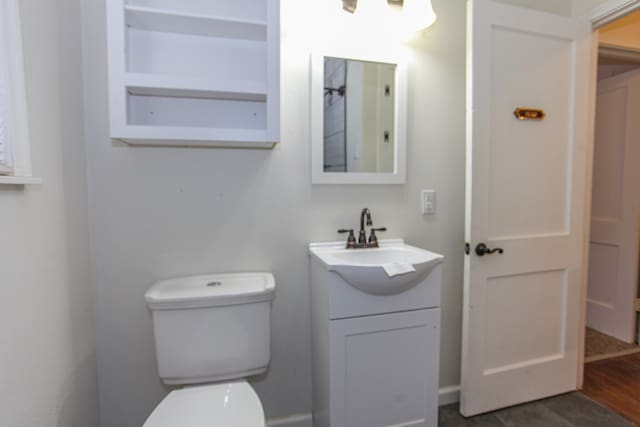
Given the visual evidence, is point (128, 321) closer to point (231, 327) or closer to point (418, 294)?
point (231, 327)

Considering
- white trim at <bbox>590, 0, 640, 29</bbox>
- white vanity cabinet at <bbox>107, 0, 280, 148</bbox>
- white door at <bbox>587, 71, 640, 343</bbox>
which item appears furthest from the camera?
white door at <bbox>587, 71, 640, 343</bbox>

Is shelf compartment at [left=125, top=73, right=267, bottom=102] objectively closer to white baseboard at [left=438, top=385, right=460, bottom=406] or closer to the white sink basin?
the white sink basin

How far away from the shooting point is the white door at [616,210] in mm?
2418

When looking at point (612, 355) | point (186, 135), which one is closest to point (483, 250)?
point (186, 135)

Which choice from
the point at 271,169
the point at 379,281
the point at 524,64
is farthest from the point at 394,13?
the point at 379,281

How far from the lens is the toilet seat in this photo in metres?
1.01

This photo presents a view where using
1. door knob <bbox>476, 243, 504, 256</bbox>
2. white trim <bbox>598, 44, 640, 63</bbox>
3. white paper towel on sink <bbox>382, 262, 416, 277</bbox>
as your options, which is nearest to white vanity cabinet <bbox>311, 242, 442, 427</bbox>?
white paper towel on sink <bbox>382, 262, 416, 277</bbox>

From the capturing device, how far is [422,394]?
1355 mm

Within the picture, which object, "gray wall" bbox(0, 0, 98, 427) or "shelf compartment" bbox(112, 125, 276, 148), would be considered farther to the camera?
"shelf compartment" bbox(112, 125, 276, 148)

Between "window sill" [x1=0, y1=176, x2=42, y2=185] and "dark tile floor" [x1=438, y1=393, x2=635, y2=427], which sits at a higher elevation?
"window sill" [x1=0, y1=176, x2=42, y2=185]

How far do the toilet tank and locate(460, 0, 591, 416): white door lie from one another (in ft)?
3.35

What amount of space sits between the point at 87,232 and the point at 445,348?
1.75 meters

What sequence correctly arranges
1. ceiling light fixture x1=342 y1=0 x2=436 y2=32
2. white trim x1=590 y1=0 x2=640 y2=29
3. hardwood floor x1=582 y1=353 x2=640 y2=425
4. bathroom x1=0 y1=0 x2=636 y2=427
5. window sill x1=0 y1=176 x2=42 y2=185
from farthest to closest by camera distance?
hardwood floor x1=582 y1=353 x2=640 y2=425, white trim x1=590 y1=0 x2=640 y2=29, ceiling light fixture x1=342 y1=0 x2=436 y2=32, bathroom x1=0 y1=0 x2=636 y2=427, window sill x1=0 y1=176 x2=42 y2=185

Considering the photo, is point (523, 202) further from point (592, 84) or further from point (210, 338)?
point (210, 338)
